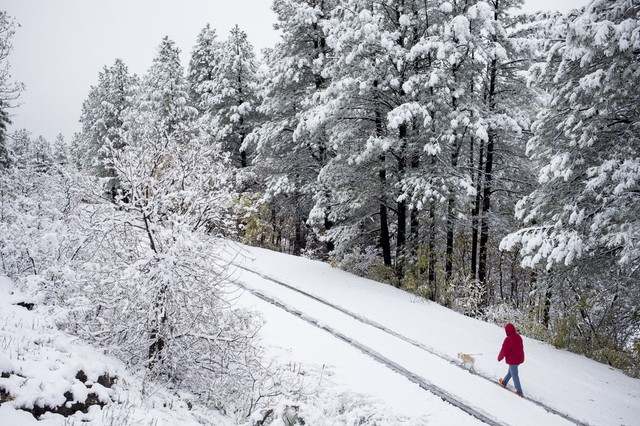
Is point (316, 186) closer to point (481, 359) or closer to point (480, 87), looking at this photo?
point (480, 87)

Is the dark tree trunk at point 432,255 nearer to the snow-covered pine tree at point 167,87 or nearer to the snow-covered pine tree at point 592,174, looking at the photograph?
Answer: the snow-covered pine tree at point 592,174

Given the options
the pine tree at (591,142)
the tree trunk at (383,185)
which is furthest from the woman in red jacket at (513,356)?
the tree trunk at (383,185)

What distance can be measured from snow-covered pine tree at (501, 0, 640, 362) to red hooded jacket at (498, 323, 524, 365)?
184 centimetres

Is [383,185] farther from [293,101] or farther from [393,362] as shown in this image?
[393,362]

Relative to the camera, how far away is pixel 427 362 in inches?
344

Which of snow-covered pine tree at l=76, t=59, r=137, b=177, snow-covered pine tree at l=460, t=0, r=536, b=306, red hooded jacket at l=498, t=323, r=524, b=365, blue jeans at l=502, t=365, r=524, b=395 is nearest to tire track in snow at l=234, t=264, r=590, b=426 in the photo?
blue jeans at l=502, t=365, r=524, b=395

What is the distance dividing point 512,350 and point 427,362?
73.3 inches

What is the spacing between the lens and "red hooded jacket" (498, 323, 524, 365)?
8.18m

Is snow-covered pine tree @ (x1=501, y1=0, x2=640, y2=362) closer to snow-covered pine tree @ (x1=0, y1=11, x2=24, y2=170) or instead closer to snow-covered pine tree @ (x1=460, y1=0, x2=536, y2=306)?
snow-covered pine tree @ (x1=460, y1=0, x2=536, y2=306)

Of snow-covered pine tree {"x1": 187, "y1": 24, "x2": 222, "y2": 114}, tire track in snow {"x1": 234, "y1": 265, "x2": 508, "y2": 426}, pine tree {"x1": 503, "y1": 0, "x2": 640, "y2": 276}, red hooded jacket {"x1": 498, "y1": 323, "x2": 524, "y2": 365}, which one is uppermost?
snow-covered pine tree {"x1": 187, "y1": 24, "x2": 222, "y2": 114}

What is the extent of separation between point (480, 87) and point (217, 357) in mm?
14836

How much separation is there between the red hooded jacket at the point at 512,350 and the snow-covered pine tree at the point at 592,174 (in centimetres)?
184

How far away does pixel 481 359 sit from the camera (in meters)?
9.40

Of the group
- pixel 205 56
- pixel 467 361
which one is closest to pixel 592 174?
pixel 467 361
